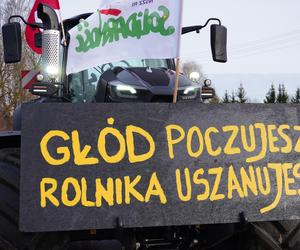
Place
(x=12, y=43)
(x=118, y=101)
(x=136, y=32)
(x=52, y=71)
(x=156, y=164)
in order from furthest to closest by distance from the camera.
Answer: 1. (x=52, y=71)
2. (x=12, y=43)
3. (x=118, y=101)
4. (x=136, y=32)
5. (x=156, y=164)

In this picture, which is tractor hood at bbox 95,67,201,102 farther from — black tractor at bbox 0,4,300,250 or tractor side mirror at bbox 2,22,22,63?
tractor side mirror at bbox 2,22,22,63

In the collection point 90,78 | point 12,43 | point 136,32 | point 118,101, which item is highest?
point 136,32

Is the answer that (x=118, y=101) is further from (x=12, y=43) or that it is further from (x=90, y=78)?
(x=12, y=43)

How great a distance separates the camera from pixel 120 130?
2994mm

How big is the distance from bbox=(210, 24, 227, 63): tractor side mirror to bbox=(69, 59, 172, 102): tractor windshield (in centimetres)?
51

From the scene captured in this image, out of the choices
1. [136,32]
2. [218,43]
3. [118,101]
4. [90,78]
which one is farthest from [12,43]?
[218,43]

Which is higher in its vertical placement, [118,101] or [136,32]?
[136,32]

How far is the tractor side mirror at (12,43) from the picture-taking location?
14.5 feet

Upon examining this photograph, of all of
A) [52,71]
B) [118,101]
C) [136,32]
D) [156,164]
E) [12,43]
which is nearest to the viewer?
[156,164]

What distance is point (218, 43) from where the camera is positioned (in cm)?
465

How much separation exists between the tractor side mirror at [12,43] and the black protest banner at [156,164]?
1680 millimetres

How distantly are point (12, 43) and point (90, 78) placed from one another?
2.32ft

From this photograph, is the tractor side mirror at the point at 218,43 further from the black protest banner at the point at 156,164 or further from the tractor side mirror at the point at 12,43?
the tractor side mirror at the point at 12,43

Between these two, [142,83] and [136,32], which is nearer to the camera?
[136,32]
